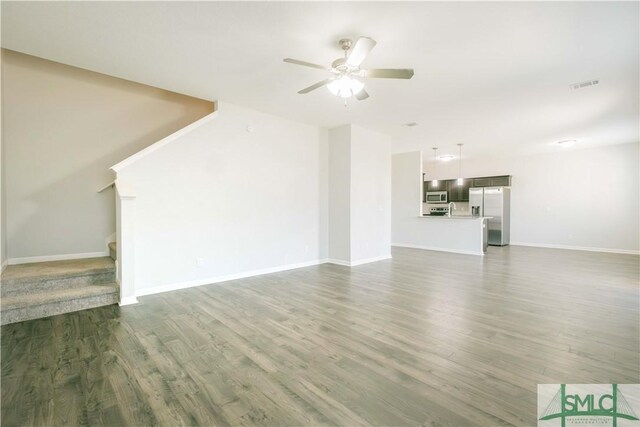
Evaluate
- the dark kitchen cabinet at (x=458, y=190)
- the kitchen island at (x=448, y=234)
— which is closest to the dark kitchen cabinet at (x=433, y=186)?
the dark kitchen cabinet at (x=458, y=190)

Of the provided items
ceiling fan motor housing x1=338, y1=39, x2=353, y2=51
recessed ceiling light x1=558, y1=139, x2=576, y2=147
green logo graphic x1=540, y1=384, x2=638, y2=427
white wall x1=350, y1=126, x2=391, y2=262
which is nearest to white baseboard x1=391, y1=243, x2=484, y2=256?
white wall x1=350, y1=126, x2=391, y2=262

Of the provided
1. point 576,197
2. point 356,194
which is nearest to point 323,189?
point 356,194

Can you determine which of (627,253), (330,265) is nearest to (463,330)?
(330,265)

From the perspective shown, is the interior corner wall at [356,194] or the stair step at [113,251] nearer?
the stair step at [113,251]

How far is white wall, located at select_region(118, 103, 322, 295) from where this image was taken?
13.6 ft

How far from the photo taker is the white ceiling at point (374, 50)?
2484mm

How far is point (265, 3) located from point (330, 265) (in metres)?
4.69

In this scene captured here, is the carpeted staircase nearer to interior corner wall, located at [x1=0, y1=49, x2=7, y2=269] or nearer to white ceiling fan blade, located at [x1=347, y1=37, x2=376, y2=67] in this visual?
interior corner wall, located at [x1=0, y1=49, x2=7, y2=269]

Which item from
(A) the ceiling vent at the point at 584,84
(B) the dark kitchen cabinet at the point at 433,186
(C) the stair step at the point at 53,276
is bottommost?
(C) the stair step at the point at 53,276

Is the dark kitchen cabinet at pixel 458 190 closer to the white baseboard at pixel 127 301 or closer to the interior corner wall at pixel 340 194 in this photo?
the interior corner wall at pixel 340 194

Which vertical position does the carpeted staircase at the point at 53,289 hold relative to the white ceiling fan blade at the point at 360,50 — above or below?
below

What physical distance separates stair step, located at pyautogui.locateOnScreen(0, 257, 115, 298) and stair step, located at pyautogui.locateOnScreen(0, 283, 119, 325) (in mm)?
83

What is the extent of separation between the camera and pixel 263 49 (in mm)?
3090

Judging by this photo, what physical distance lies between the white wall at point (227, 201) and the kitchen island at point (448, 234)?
3869 millimetres
